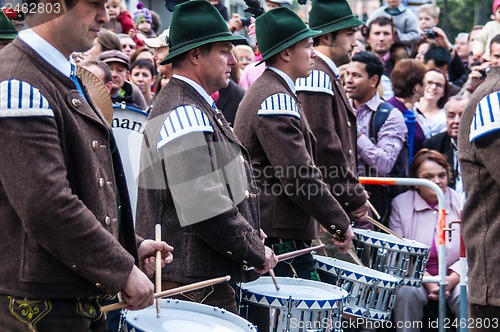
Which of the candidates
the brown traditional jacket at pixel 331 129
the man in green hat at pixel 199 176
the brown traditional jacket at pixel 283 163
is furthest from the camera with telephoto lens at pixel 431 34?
the man in green hat at pixel 199 176

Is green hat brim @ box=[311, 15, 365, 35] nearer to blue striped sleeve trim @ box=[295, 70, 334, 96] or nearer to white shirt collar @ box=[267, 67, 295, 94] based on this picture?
blue striped sleeve trim @ box=[295, 70, 334, 96]

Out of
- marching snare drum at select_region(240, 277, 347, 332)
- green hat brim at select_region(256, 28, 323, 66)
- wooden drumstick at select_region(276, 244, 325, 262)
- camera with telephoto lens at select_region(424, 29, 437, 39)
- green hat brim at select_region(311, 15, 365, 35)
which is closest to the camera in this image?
marching snare drum at select_region(240, 277, 347, 332)

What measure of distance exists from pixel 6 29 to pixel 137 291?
3.10 meters

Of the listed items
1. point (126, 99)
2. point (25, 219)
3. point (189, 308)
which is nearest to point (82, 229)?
point (25, 219)

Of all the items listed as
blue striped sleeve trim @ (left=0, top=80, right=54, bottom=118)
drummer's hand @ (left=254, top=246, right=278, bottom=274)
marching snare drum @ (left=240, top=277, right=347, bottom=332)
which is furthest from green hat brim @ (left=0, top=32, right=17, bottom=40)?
blue striped sleeve trim @ (left=0, top=80, right=54, bottom=118)

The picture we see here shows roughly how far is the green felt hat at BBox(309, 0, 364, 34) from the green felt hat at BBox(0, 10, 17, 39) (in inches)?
81.1

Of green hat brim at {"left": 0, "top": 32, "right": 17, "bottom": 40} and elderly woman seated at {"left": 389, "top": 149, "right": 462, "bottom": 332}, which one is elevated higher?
green hat brim at {"left": 0, "top": 32, "right": 17, "bottom": 40}

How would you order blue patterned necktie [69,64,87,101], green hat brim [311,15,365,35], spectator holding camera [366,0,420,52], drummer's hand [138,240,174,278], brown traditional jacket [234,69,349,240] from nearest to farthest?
1. blue patterned necktie [69,64,87,101]
2. drummer's hand [138,240,174,278]
3. brown traditional jacket [234,69,349,240]
4. green hat brim [311,15,365,35]
5. spectator holding camera [366,0,420,52]

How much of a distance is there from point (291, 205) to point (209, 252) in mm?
1228

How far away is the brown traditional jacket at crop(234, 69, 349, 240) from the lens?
5.33 meters

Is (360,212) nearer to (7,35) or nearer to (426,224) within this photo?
(426,224)

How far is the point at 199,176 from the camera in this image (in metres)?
4.29

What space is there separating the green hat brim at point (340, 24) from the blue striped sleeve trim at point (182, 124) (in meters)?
2.25

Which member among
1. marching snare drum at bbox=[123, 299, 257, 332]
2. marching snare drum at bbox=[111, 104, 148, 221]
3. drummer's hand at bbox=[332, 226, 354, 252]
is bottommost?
drummer's hand at bbox=[332, 226, 354, 252]
